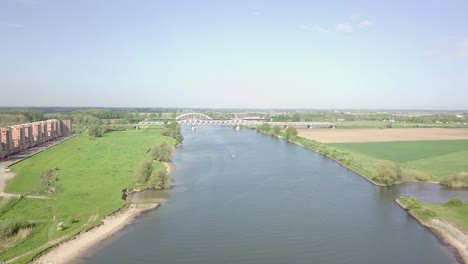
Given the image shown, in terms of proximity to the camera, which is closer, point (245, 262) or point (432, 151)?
point (245, 262)

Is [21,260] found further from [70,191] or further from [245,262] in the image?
[70,191]

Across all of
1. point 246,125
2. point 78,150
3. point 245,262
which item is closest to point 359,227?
point 245,262

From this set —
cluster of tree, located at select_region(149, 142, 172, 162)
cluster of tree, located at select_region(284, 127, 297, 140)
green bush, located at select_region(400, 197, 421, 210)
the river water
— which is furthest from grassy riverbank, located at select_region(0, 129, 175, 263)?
cluster of tree, located at select_region(284, 127, 297, 140)

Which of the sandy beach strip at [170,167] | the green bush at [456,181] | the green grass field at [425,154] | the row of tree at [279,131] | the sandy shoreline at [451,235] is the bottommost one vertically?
the sandy shoreline at [451,235]

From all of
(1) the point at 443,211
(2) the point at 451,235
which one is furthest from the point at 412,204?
(2) the point at 451,235

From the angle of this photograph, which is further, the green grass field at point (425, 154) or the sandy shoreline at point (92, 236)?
the green grass field at point (425, 154)

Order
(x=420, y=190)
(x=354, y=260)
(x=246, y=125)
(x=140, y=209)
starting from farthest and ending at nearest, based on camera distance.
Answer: (x=246, y=125) → (x=420, y=190) → (x=140, y=209) → (x=354, y=260)

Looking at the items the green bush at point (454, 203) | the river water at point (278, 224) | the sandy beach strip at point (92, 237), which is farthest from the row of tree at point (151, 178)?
the green bush at point (454, 203)

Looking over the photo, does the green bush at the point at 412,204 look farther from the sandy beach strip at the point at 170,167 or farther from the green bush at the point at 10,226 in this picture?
the green bush at the point at 10,226
